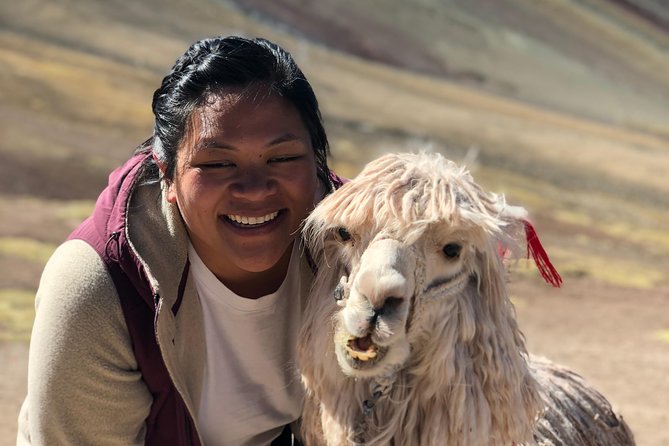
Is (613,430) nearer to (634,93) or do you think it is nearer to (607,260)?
(607,260)

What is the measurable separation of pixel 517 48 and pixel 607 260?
15910 mm

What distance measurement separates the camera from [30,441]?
2.57m

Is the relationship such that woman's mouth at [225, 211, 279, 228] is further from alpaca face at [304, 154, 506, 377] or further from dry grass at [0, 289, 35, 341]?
dry grass at [0, 289, 35, 341]

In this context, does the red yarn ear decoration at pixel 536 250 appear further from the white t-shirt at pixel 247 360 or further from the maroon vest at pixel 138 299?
the maroon vest at pixel 138 299

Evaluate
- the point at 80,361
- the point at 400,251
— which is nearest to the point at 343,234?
the point at 400,251

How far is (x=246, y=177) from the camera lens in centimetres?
232

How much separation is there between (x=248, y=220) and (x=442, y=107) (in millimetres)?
17423

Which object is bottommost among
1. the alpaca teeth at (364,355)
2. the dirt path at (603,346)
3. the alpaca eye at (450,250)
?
the dirt path at (603,346)

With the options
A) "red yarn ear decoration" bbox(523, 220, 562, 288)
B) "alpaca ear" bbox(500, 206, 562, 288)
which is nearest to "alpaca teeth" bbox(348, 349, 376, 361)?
"alpaca ear" bbox(500, 206, 562, 288)

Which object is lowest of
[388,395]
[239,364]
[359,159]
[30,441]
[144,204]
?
[359,159]

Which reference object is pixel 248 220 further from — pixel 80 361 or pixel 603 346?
pixel 603 346

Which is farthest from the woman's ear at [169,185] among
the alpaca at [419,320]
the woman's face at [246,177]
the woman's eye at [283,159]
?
the alpaca at [419,320]

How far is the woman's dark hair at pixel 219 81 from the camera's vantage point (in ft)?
7.73

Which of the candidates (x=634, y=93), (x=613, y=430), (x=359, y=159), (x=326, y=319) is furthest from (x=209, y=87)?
(x=634, y=93)
